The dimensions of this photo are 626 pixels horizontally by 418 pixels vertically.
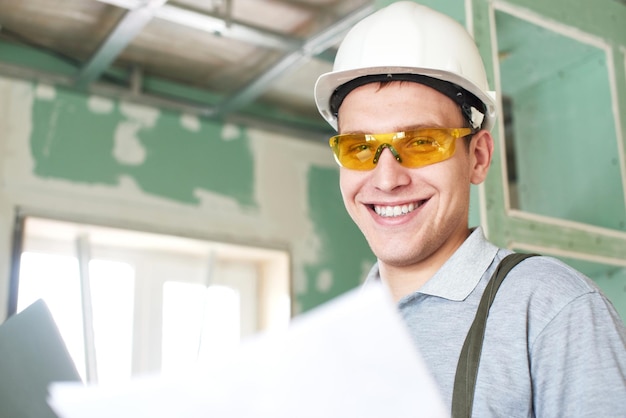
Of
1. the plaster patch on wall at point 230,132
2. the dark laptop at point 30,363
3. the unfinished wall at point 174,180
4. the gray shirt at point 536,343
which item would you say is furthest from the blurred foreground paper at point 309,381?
the plaster patch on wall at point 230,132

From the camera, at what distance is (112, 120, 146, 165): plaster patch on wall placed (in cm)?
473

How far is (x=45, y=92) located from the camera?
461 centimetres

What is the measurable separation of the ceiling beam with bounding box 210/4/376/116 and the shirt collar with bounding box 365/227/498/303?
2554 mm

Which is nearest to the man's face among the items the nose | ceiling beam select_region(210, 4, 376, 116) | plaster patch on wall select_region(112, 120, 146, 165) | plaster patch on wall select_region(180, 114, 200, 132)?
the nose

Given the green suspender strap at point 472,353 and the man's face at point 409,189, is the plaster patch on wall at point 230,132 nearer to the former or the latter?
the man's face at point 409,189

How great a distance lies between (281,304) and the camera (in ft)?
16.9

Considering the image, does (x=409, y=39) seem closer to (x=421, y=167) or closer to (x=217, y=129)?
(x=421, y=167)

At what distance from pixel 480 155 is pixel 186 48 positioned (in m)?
3.46

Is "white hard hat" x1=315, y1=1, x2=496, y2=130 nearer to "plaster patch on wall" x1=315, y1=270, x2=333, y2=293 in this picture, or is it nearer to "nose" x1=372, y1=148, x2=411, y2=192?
"nose" x1=372, y1=148, x2=411, y2=192

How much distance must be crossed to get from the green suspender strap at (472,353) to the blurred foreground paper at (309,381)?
41cm

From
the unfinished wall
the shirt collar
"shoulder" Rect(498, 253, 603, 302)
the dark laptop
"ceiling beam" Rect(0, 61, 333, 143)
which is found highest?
"ceiling beam" Rect(0, 61, 333, 143)

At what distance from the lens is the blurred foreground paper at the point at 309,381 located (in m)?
0.74

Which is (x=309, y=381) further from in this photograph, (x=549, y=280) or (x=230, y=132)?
(x=230, y=132)

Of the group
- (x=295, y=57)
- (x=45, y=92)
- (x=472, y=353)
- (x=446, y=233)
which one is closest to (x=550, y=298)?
(x=472, y=353)
